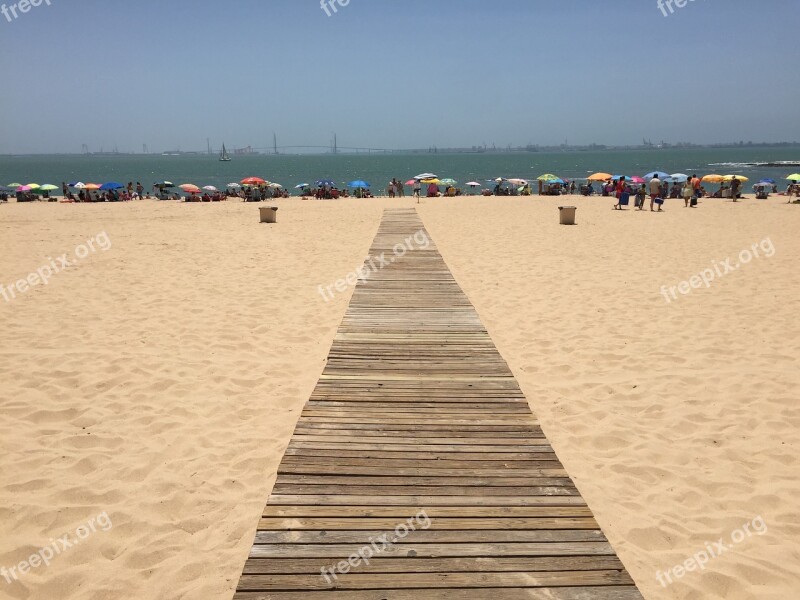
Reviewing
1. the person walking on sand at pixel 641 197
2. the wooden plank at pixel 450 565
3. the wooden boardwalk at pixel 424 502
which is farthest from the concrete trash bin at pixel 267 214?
the wooden plank at pixel 450 565

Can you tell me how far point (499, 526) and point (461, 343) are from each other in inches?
129

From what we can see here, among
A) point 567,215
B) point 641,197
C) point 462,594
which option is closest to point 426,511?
point 462,594

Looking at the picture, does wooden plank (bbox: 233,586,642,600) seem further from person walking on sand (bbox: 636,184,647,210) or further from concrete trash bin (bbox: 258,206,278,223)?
person walking on sand (bbox: 636,184,647,210)

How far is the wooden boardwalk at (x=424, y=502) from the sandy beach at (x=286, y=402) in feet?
0.94

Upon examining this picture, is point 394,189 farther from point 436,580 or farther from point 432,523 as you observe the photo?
point 436,580

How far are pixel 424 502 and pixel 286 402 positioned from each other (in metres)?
2.22

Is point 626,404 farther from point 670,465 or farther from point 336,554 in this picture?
point 336,554

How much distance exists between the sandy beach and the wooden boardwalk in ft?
0.94

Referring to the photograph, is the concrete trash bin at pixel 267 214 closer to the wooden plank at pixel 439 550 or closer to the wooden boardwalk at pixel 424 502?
the wooden boardwalk at pixel 424 502

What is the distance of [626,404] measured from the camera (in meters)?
5.04

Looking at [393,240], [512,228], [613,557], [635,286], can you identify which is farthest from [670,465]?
[512,228]

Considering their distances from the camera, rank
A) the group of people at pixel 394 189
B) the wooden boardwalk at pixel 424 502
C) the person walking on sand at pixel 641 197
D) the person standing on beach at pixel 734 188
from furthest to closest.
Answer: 1. the group of people at pixel 394 189
2. the person standing on beach at pixel 734 188
3. the person walking on sand at pixel 641 197
4. the wooden boardwalk at pixel 424 502

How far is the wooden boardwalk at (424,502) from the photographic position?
274 centimetres

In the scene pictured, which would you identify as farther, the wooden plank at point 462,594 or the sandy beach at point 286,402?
the sandy beach at point 286,402
